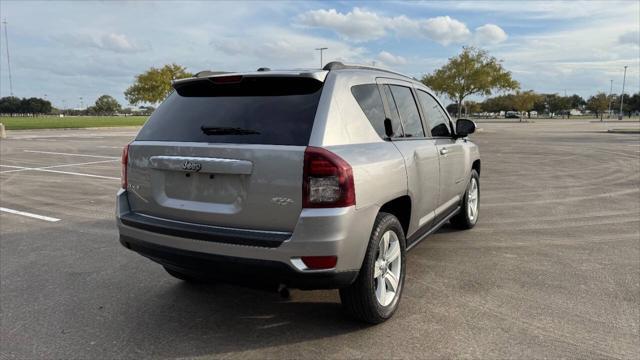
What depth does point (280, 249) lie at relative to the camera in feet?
9.37

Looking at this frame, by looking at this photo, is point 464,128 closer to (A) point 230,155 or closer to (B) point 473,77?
(A) point 230,155

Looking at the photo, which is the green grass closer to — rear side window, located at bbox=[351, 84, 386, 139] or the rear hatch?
the rear hatch

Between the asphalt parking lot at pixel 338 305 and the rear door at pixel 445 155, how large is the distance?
604 millimetres

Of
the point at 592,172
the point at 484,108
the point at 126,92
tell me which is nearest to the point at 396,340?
the point at 592,172

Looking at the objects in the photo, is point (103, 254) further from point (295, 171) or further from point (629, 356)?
point (629, 356)

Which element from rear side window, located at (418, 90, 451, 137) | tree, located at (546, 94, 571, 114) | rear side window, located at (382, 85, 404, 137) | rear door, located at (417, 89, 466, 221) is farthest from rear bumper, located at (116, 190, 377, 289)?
tree, located at (546, 94, 571, 114)

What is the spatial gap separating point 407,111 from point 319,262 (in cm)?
191

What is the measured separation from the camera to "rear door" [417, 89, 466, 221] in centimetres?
464

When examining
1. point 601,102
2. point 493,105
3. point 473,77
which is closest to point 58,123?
point 473,77

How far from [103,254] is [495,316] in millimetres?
3980

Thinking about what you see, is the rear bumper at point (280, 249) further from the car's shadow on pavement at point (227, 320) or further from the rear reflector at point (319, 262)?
the car's shadow on pavement at point (227, 320)

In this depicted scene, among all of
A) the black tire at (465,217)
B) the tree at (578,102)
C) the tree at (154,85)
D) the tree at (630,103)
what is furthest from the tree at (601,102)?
the black tire at (465,217)

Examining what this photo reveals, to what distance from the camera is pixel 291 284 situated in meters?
2.94

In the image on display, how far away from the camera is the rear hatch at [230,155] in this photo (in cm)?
290
